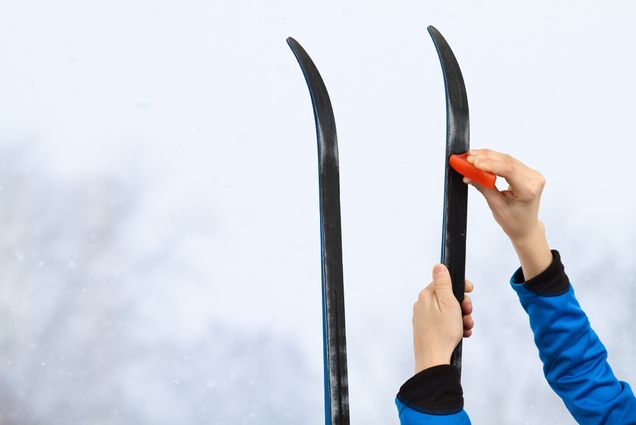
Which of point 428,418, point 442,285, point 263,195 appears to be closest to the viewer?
point 428,418

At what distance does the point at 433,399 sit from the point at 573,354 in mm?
220

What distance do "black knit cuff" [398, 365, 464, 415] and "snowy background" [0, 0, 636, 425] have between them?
3.20 ft

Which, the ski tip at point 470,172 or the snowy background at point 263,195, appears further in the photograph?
the snowy background at point 263,195

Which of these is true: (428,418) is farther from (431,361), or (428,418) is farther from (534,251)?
(534,251)

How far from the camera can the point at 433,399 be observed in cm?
66

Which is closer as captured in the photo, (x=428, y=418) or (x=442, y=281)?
(x=428, y=418)

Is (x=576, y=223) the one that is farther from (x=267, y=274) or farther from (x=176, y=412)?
(x=176, y=412)

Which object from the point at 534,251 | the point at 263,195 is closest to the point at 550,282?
the point at 534,251

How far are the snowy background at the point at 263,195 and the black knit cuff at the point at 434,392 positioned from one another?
97 centimetres

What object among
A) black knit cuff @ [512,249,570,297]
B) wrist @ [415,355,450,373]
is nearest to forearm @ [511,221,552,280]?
black knit cuff @ [512,249,570,297]

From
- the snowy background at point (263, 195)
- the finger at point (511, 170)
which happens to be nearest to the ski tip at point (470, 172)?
the finger at point (511, 170)

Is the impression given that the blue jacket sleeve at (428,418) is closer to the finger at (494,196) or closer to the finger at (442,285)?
the finger at (442,285)

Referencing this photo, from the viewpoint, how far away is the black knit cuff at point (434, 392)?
66 cm

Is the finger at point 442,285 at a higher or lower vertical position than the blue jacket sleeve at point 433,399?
higher
